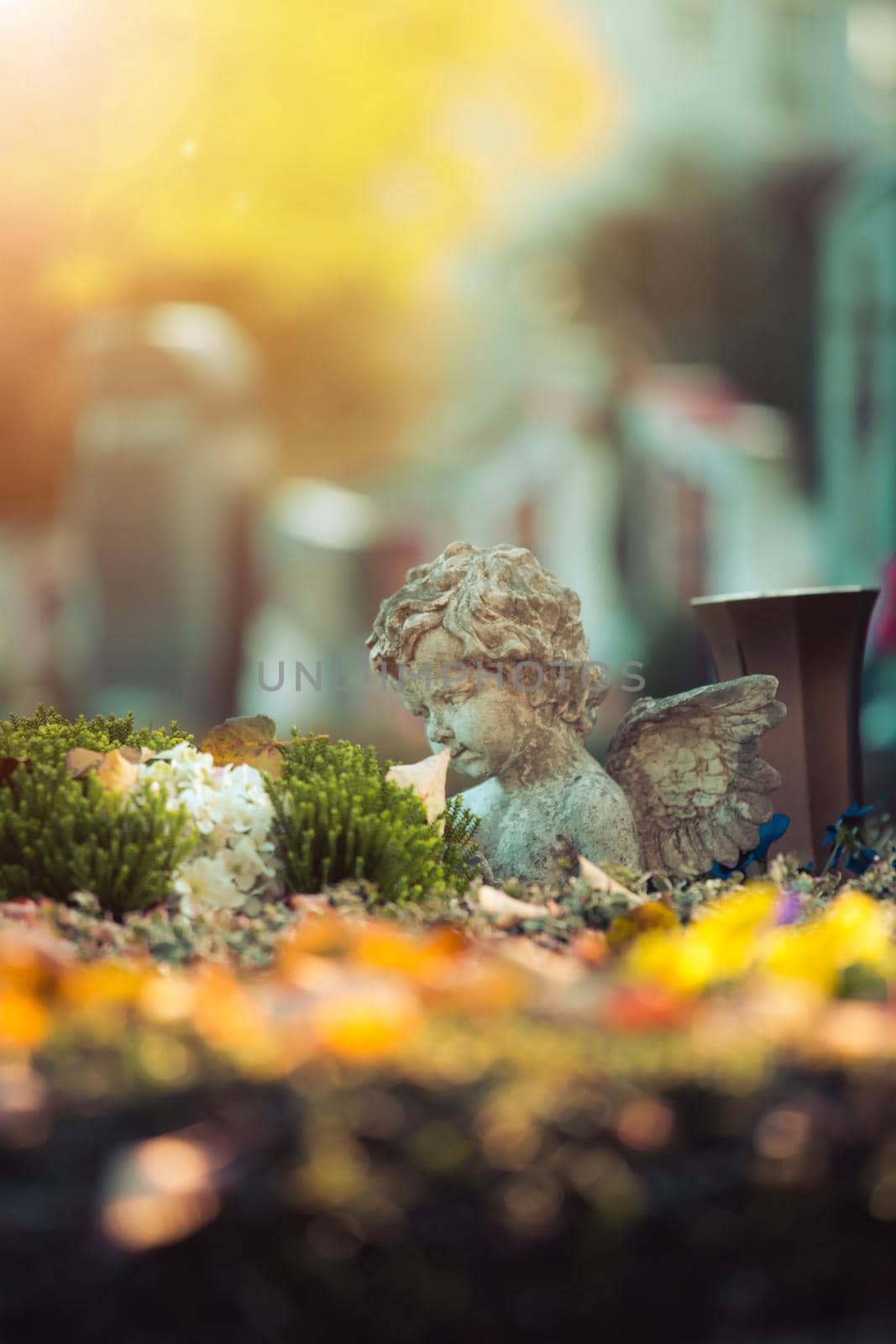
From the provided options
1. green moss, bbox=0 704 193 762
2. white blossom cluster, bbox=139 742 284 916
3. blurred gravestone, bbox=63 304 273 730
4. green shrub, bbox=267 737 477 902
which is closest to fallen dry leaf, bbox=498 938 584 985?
green shrub, bbox=267 737 477 902

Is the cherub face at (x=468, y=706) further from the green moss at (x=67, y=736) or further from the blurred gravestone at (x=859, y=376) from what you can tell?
the blurred gravestone at (x=859, y=376)

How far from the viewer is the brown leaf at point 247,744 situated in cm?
233

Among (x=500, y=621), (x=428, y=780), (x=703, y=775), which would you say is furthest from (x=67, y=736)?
(x=703, y=775)

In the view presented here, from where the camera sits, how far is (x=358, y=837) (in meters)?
1.98

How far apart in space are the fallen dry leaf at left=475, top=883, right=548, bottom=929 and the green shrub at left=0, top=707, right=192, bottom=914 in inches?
17.7

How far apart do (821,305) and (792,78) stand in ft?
4.25

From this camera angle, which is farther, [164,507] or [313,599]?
[313,599]

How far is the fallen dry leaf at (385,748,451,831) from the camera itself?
219 centimetres

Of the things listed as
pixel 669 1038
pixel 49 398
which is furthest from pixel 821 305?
pixel 669 1038

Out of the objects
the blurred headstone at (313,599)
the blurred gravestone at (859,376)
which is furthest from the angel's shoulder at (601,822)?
the blurred gravestone at (859,376)

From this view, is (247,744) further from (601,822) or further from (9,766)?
(601,822)

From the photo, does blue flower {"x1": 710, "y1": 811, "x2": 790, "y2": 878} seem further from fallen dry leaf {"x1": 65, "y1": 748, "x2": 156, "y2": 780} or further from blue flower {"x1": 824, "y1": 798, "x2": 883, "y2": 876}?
fallen dry leaf {"x1": 65, "y1": 748, "x2": 156, "y2": 780}

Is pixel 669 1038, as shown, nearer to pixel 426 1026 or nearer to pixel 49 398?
pixel 426 1026

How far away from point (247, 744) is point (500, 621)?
49 cm
